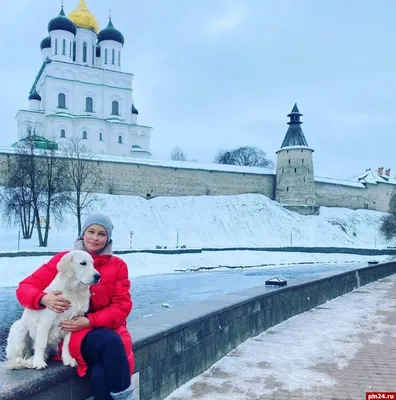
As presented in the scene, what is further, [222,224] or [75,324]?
[222,224]

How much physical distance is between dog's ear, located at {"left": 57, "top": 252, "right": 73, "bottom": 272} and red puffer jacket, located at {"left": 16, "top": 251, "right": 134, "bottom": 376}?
0.54 ft

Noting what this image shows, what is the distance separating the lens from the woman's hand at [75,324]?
2.57 m

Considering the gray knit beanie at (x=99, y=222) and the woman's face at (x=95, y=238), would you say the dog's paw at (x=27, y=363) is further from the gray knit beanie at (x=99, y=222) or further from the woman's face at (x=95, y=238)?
the gray knit beanie at (x=99, y=222)

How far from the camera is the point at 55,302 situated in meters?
2.50

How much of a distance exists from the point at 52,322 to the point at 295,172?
4585cm

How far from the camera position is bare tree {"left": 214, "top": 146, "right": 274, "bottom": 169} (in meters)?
66.2

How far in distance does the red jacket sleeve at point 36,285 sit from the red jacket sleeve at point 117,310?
29cm

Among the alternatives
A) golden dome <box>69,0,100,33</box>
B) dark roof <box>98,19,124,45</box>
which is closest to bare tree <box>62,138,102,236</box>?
dark roof <box>98,19,124,45</box>

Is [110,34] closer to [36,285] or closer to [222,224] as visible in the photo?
[222,224]

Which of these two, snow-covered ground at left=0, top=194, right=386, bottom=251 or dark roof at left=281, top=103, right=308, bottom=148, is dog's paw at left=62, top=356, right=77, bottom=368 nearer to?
snow-covered ground at left=0, top=194, right=386, bottom=251

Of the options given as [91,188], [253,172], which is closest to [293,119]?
[253,172]

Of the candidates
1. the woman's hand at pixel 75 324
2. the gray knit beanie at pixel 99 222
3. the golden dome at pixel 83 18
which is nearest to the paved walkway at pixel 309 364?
the woman's hand at pixel 75 324

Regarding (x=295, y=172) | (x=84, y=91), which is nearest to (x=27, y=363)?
(x=84, y=91)

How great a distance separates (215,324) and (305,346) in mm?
1165
